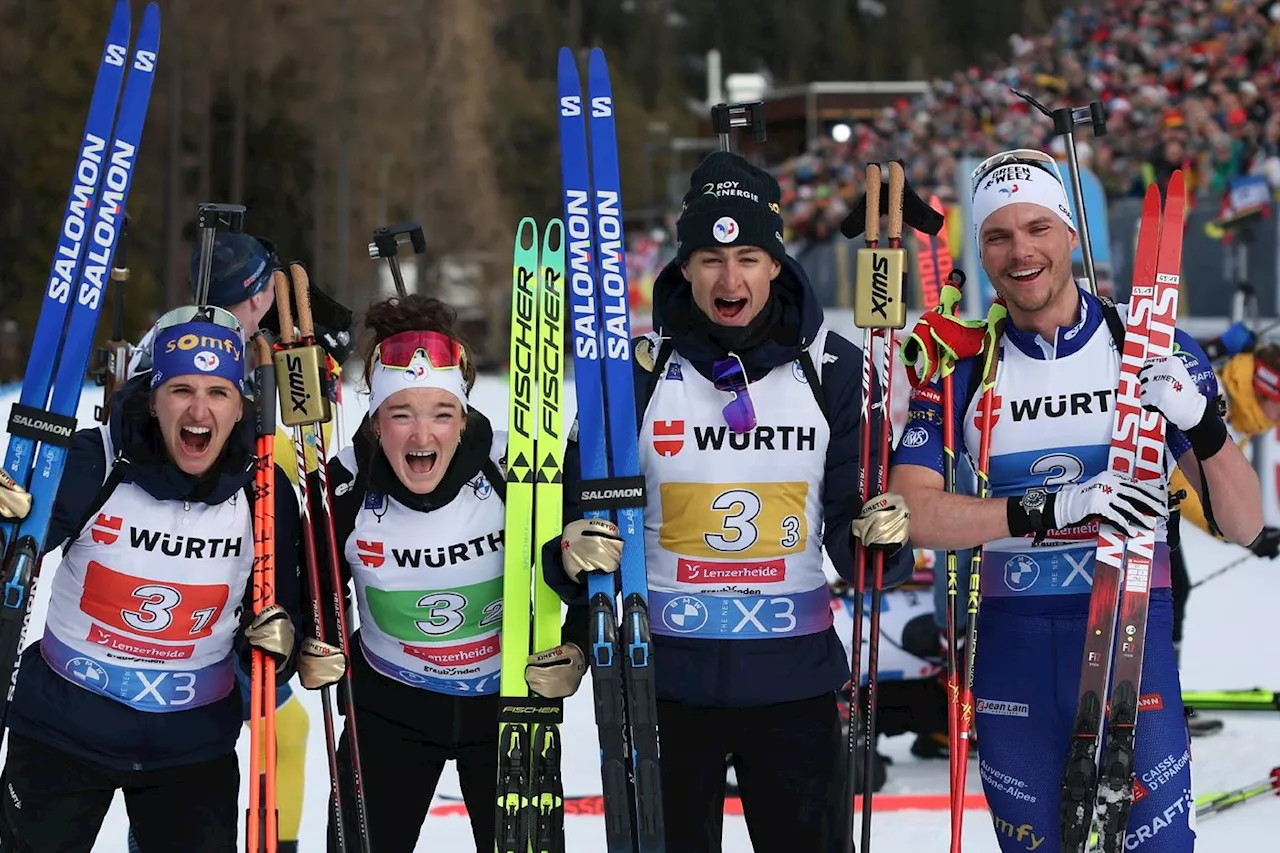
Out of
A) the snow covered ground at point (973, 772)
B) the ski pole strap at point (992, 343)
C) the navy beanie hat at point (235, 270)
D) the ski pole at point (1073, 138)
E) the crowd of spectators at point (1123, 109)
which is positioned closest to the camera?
the ski pole strap at point (992, 343)

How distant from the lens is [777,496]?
11.0 feet

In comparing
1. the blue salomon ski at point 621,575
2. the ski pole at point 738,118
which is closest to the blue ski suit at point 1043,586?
the blue salomon ski at point 621,575

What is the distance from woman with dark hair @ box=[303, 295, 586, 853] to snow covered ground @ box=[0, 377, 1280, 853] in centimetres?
163

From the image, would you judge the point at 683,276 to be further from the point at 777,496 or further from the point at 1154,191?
the point at 1154,191

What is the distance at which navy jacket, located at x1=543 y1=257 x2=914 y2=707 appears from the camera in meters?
3.32

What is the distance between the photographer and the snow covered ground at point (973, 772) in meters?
5.30

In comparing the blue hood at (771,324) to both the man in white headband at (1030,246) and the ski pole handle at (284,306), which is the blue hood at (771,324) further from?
the ski pole handle at (284,306)

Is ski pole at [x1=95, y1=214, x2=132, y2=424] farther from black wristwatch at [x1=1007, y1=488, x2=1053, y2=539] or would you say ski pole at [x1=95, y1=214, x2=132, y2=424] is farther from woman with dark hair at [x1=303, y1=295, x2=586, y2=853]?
black wristwatch at [x1=1007, y1=488, x2=1053, y2=539]

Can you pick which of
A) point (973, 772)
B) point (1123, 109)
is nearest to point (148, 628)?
point (973, 772)

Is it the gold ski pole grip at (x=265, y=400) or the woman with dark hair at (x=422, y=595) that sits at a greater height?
the gold ski pole grip at (x=265, y=400)

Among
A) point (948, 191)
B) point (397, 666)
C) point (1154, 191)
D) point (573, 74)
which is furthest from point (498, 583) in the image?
point (948, 191)

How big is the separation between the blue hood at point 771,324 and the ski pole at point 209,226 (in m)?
1.05

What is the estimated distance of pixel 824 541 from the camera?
3459 mm

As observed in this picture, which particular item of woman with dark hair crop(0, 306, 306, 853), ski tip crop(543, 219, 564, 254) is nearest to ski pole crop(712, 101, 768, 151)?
ski tip crop(543, 219, 564, 254)
